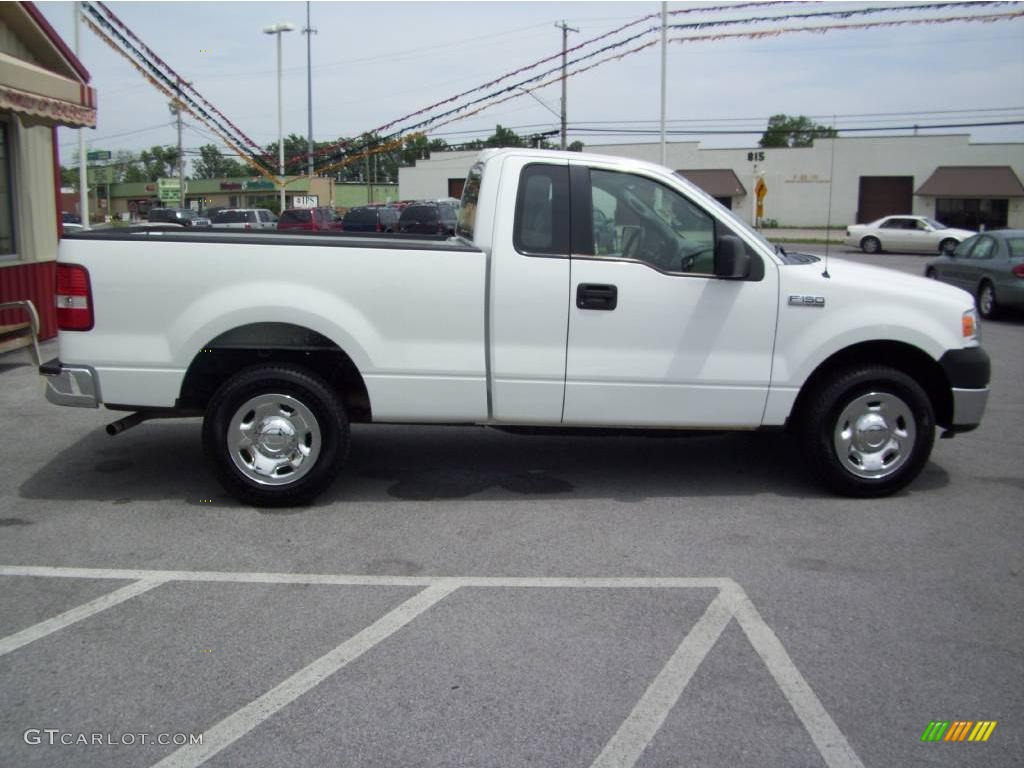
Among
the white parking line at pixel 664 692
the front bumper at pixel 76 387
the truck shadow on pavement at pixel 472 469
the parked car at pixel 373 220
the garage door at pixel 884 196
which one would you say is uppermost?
the garage door at pixel 884 196

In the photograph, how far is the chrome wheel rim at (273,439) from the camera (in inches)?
225

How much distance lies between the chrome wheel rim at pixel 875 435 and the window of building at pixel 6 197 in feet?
34.1

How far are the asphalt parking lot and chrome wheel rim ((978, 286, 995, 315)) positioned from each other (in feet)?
32.6

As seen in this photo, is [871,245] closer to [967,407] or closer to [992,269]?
[992,269]

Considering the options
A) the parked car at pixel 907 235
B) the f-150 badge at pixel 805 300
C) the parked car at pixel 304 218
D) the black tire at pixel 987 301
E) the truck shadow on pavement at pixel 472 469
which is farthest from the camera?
the parked car at pixel 907 235

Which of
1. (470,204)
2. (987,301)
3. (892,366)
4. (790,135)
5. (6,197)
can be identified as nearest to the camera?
(892,366)

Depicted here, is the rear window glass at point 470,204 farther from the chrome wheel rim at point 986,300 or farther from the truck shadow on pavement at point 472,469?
the chrome wheel rim at point 986,300

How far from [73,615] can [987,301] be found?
15.6 metres

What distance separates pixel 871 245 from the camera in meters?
42.0

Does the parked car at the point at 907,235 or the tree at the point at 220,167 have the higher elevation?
the tree at the point at 220,167

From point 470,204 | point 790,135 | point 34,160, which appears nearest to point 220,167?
point 790,135

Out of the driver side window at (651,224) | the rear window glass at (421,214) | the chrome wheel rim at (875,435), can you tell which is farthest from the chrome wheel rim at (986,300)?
the rear window glass at (421,214)

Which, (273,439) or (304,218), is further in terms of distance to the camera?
(304,218)

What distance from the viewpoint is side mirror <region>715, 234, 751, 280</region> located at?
5.62 meters
